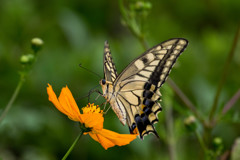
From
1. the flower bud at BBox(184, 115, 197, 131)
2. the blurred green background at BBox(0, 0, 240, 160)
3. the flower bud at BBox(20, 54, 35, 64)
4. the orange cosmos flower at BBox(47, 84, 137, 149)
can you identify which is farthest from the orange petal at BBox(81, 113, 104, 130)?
the blurred green background at BBox(0, 0, 240, 160)

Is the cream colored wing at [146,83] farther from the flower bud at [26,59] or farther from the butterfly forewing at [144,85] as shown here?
the flower bud at [26,59]

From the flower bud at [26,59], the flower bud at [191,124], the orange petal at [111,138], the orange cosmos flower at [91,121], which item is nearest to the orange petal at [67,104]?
the orange cosmos flower at [91,121]

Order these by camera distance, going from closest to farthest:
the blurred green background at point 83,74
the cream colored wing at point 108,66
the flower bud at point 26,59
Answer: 1. the flower bud at point 26,59
2. the cream colored wing at point 108,66
3. the blurred green background at point 83,74

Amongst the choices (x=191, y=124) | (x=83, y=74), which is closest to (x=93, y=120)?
(x=191, y=124)

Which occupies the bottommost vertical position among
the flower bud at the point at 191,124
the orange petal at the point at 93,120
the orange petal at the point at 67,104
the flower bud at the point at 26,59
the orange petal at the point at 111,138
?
the flower bud at the point at 191,124

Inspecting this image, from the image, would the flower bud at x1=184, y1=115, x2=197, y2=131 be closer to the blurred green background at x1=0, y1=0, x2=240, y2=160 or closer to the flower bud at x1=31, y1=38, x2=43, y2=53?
the blurred green background at x1=0, y1=0, x2=240, y2=160

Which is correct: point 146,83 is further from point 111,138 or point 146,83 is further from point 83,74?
point 83,74
